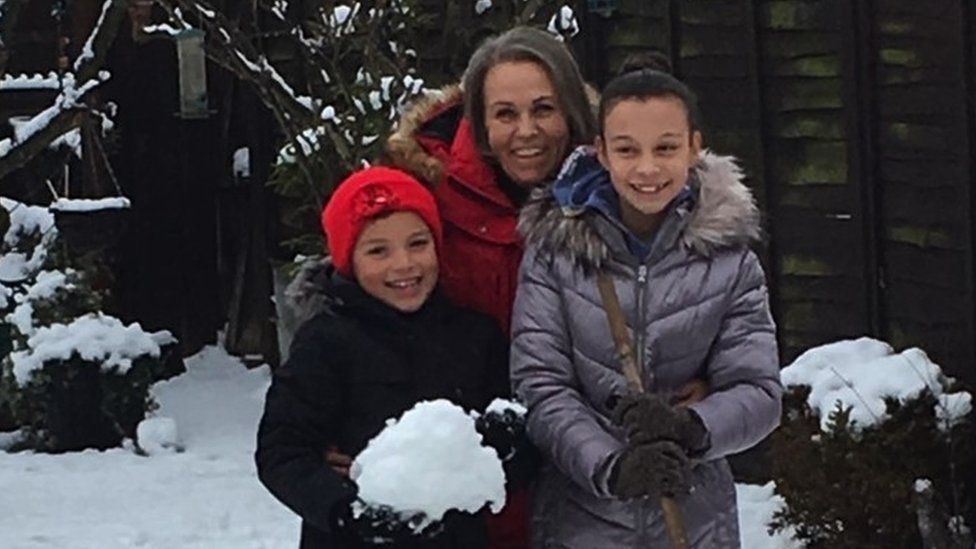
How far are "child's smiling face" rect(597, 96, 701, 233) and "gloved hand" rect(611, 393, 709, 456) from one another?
1.07 ft

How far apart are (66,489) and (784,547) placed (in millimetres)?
3481

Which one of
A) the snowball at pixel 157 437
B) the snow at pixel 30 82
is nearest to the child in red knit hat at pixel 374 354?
the snowball at pixel 157 437

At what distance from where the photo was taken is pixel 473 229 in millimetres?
3301

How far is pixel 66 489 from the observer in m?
8.40

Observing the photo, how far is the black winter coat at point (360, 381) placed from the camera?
10.1ft

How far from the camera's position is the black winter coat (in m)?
3.09

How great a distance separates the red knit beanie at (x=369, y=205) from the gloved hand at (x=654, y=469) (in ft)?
1.85

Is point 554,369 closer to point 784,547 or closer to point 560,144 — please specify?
point 560,144

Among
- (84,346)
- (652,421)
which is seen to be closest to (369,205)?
(652,421)

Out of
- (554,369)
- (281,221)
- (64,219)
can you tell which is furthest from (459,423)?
(281,221)

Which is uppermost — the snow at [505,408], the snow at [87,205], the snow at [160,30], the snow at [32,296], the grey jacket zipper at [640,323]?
the snow at [160,30]

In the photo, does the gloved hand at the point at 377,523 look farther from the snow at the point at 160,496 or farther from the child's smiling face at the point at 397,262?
the snow at the point at 160,496

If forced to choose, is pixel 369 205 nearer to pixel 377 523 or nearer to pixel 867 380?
pixel 377 523

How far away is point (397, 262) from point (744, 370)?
0.58m
